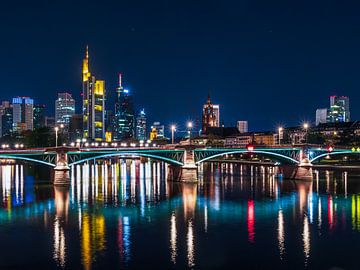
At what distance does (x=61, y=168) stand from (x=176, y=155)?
759 inches

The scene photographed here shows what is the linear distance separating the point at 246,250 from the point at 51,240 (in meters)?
15.2

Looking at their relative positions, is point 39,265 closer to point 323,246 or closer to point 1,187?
point 323,246

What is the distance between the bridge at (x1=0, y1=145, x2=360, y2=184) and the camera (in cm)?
8050

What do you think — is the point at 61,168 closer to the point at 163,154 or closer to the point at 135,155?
the point at 135,155

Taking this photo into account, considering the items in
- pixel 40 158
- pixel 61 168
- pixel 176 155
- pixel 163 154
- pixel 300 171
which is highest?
pixel 163 154

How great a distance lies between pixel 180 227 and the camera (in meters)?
48.8

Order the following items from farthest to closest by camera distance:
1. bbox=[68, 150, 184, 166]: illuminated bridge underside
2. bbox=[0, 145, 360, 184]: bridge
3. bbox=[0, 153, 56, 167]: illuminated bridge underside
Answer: bbox=[68, 150, 184, 166]: illuminated bridge underside
bbox=[0, 145, 360, 184]: bridge
bbox=[0, 153, 56, 167]: illuminated bridge underside

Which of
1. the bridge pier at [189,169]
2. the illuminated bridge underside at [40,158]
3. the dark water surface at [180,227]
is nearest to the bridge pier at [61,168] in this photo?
the illuminated bridge underside at [40,158]

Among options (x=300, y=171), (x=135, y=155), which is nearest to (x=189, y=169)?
(x=135, y=155)

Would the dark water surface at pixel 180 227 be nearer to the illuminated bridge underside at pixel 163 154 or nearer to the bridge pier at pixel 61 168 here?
the bridge pier at pixel 61 168

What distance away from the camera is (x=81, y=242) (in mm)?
42188

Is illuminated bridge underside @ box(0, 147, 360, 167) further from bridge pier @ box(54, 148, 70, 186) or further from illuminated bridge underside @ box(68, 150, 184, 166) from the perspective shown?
bridge pier @ box(54, 148, 70, 186)

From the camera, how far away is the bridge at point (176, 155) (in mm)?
80500

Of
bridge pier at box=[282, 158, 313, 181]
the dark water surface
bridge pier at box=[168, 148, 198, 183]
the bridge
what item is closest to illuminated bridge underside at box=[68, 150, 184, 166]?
the bridge
